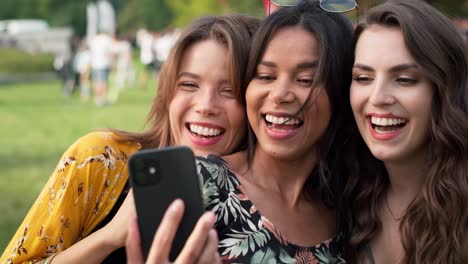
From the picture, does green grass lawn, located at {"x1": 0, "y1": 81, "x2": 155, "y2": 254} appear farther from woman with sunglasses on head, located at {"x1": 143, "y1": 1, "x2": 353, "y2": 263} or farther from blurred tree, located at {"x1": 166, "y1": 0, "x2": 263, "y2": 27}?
blurred tree, located at {"x1": 166, "y1": 0, "x2": 263, "y2": 27}

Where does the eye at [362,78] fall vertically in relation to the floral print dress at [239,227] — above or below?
above

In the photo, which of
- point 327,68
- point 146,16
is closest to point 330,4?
point 327,68

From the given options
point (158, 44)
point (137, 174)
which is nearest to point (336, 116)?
point (137, 174)

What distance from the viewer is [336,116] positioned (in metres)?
3.49

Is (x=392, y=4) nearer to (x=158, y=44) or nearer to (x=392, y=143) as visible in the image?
(x=392, y=143)

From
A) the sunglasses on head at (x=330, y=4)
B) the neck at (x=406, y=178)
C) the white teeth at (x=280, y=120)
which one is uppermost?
the sunglasses on head at (x=330, y=4)

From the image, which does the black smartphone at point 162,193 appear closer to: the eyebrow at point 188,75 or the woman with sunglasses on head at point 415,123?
the woman with sunglasses on head at point 415,123

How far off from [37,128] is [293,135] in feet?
49.6

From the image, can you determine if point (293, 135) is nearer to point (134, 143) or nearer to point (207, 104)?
point (207, 104)

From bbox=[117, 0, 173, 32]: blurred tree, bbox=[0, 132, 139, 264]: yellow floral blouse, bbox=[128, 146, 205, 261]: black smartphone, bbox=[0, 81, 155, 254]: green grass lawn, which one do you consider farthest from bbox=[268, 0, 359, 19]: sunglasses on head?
bbox=[117, 0, 173, 32]: blurred tree

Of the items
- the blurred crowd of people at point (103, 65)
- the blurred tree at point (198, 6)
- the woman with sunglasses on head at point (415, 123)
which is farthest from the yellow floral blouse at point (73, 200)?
the blurred tree at point (198, 6)

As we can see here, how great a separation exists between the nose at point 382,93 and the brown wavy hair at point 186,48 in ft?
2.15

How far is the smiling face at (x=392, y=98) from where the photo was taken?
322 cm

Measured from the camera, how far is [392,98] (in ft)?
10.5
